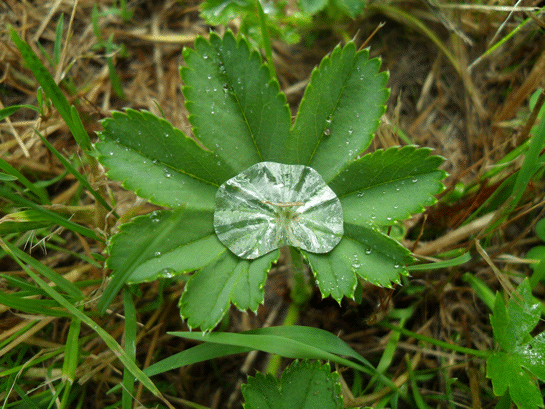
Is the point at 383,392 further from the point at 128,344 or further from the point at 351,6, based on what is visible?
the point at 351,6

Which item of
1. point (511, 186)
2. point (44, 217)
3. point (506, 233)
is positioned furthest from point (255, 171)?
point (506, 233)

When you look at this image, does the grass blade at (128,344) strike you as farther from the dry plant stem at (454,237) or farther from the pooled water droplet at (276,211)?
the dry plant stem at (454,237)

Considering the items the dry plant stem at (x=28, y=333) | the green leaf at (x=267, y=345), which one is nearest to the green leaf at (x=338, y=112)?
the green leaf at (x=267, y=345)

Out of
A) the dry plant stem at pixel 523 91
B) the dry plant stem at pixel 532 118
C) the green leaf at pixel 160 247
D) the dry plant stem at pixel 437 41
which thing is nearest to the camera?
the green leaf at pixel 160 247

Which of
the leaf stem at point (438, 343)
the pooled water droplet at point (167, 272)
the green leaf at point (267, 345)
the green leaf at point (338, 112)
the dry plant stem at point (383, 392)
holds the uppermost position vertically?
the green leaf at point (338, 112)

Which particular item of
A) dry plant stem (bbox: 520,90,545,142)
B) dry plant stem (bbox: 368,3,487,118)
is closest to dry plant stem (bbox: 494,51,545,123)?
dry plant stem (bbox: 368,3,487,118)

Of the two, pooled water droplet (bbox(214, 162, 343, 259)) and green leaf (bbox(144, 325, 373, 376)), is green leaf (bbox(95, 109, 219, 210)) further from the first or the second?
green leaf (bbox(144, 325, 373, 376))

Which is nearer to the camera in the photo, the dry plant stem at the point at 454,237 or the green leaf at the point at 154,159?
the green leaf at the point at 154,159
